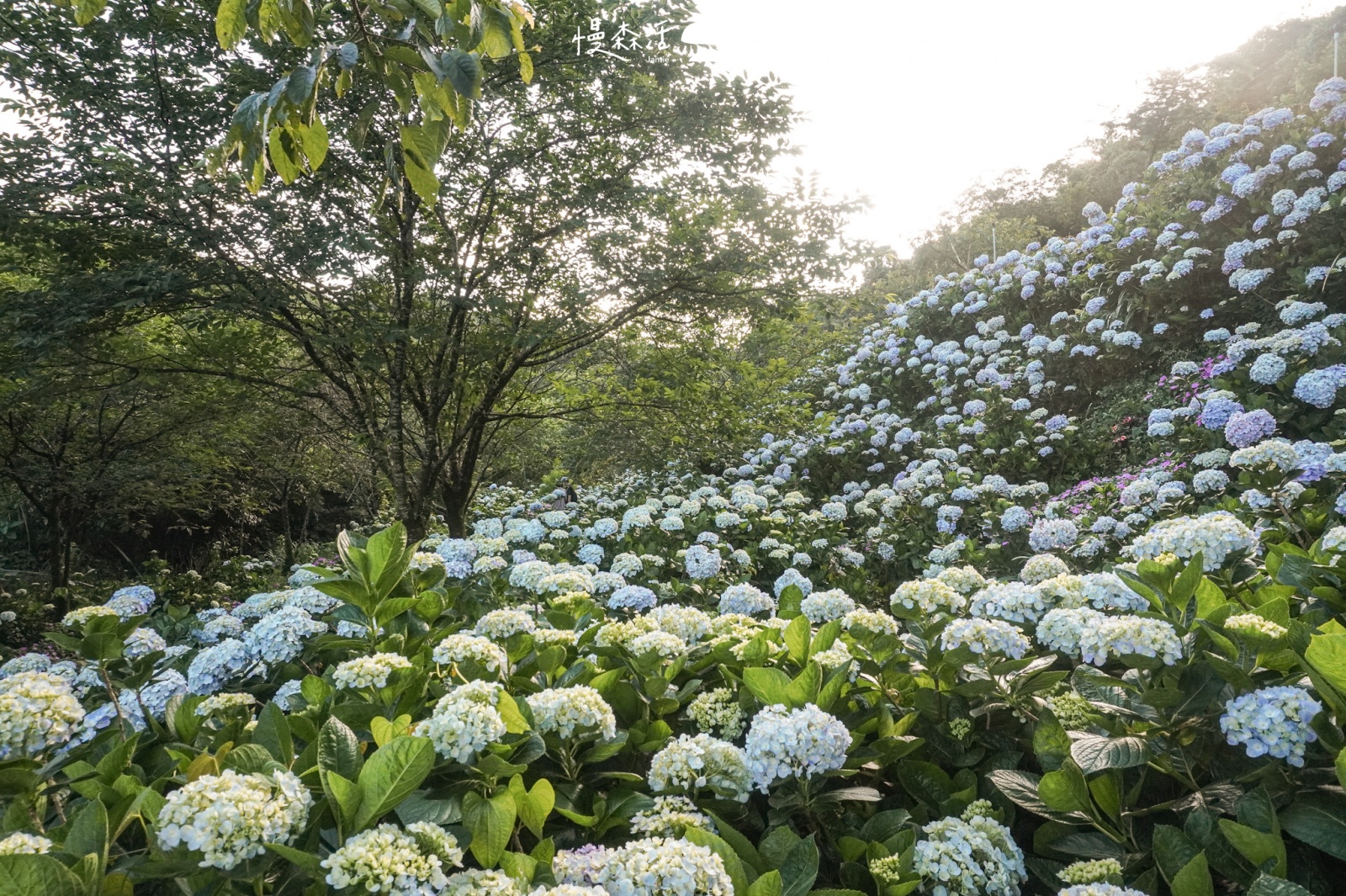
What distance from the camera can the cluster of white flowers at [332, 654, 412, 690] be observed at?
4.10ft

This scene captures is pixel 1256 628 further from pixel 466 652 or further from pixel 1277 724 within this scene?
pixel 466 652

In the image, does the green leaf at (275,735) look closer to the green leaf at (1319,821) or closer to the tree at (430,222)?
the green leaf at (1319,821)

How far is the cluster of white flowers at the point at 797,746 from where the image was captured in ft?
3.61

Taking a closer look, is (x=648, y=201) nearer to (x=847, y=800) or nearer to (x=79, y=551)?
(x=847, y=800)

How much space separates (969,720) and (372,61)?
1.80 m

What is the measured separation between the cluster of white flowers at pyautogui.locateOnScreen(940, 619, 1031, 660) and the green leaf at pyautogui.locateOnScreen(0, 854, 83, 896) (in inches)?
53.7

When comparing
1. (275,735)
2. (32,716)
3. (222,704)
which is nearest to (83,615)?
(222,704)

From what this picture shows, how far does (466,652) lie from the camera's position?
1.39 meters

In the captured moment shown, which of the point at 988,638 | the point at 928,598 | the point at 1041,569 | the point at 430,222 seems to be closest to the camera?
the point at 988,638

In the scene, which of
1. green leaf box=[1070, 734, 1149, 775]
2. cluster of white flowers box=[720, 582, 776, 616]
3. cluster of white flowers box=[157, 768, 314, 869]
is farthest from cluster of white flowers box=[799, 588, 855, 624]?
cluster of white flowers box=[157, 768, 314, 869]

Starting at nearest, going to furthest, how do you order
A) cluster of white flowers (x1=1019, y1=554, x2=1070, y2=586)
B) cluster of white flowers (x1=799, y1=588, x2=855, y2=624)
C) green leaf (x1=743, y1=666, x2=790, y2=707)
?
green leaf (x1=743, y1=666, x2=790, y2=707)
cluster of white flowers (x1=1019, y1=554, x2=1070, y2=586)
cluster of white flowers (x1=799, y1=588, x2=855, y2=624)

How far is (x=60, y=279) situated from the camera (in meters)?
4.11

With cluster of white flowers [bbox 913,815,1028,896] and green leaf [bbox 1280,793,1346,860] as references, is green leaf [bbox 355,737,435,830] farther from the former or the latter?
green leaf [bbox 1280,793,1346,860]

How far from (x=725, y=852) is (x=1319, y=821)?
2.61 ft
